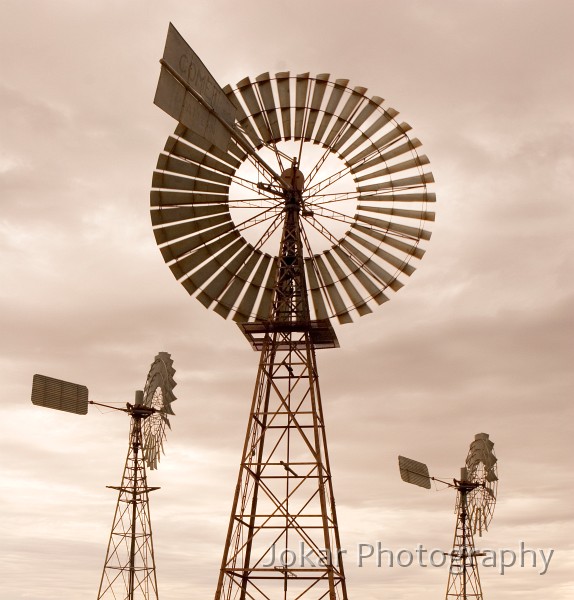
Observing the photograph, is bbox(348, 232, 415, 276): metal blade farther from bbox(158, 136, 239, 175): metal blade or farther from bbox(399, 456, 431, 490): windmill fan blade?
bbox(399, 456, 431, 490): windmill fan blade

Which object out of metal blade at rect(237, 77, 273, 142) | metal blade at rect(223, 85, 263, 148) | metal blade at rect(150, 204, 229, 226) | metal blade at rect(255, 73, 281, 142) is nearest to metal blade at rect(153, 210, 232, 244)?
metal blade at rect(150, 204, 229, 226)

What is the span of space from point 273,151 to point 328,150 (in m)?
1.66

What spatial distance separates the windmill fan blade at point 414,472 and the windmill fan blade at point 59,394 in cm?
1491

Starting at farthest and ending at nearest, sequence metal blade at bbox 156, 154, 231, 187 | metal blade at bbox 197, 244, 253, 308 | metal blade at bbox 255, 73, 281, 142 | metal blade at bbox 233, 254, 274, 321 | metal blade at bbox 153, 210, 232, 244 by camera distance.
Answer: metal blade at bbox 233, 254, 274, 321 → metal blade at bbox 197, 244, 253, 308 → metal blade at bbox 255, 73, 281, 142 → metal blade at bbox 153, 210, 232, 244 → metal blade at bbox 156, 154, 231, 187

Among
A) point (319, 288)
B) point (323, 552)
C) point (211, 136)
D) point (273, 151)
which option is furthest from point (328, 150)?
point (323, 552)

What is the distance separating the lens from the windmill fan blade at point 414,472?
138 feet

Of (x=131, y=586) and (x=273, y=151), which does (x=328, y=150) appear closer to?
(x=273, y=151)

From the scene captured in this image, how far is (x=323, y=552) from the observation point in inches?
1048

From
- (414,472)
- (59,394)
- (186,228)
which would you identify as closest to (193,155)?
(186,228)

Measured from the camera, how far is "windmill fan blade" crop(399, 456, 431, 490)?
42.0m

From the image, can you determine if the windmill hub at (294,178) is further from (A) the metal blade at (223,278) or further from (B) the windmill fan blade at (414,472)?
(B) the windmill fan blade at (414,472)

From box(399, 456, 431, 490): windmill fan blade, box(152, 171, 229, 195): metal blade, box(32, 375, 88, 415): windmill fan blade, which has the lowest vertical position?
box(32, 375, 88, 415): windmill fan blade

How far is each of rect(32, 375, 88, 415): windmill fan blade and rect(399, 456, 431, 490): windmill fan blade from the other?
1491 cm

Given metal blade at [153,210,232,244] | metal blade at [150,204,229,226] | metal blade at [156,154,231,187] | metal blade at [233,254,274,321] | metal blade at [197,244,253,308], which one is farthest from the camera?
metal blade at [233,254,274,321]
